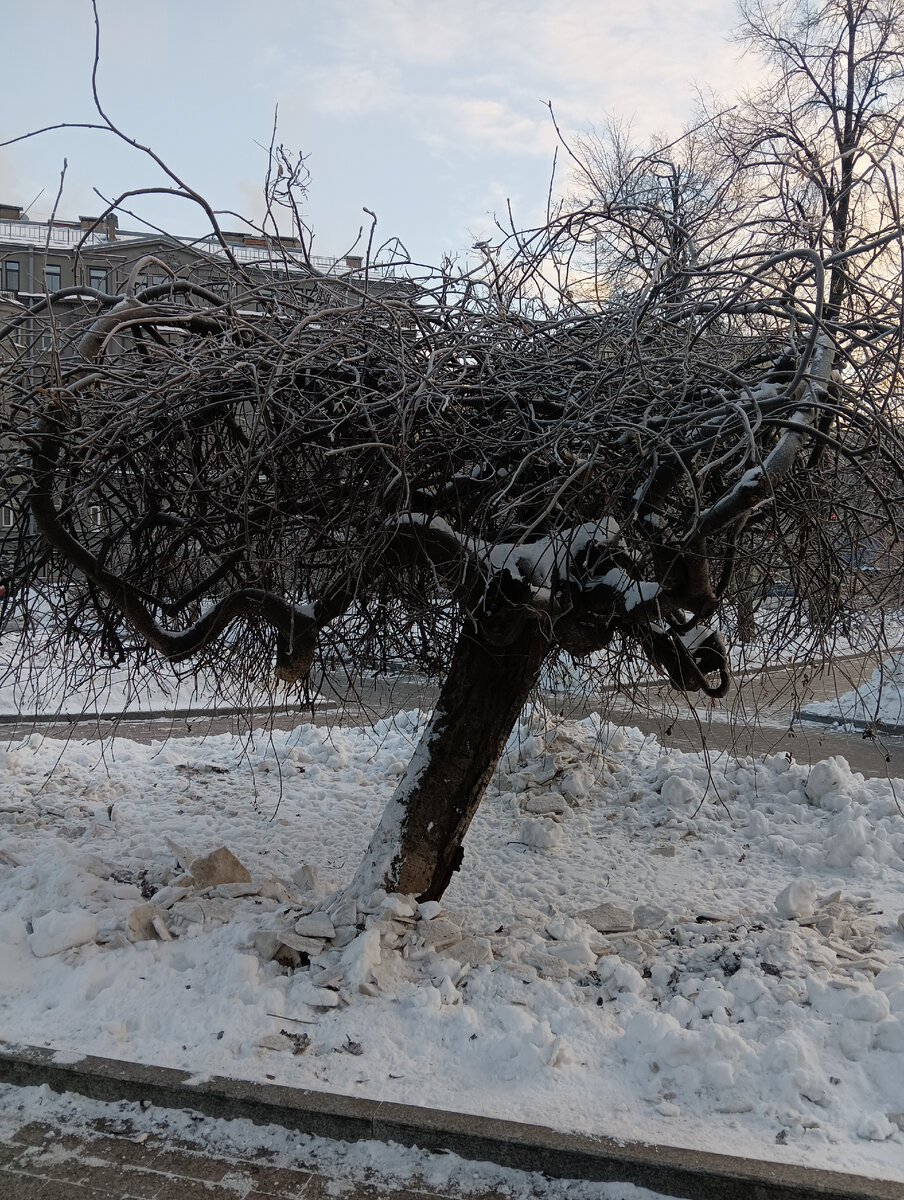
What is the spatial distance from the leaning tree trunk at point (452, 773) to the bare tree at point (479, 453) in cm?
1

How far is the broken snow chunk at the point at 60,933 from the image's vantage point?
402 centimetres

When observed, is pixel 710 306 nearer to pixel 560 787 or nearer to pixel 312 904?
pixel 312 904

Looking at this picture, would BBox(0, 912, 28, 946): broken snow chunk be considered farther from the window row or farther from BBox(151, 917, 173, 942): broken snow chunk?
the window row

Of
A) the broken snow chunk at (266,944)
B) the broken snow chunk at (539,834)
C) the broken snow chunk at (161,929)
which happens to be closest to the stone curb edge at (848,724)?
the broken snow chunk at (539,834)

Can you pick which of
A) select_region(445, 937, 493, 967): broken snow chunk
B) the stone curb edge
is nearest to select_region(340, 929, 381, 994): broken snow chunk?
select_region(445, 937, 493, 967): broken snow chunk

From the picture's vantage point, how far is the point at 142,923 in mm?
4148

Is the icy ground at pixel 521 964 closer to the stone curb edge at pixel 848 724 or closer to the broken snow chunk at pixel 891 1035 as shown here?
the broken snow chunk at pixel 891 1035

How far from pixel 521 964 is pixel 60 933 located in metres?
2.01

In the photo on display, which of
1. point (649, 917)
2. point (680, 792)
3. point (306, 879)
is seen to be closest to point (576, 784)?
point (680, 792)

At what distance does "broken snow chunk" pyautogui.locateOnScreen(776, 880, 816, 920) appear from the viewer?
4715 mm

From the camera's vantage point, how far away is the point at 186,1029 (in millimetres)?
3551

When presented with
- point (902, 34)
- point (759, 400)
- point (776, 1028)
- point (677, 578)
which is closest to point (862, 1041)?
point (776, 1028)

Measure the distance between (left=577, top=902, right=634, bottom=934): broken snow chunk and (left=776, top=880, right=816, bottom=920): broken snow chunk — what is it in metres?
0.78

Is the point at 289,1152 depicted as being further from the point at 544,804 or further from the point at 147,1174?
the point at 544,804
